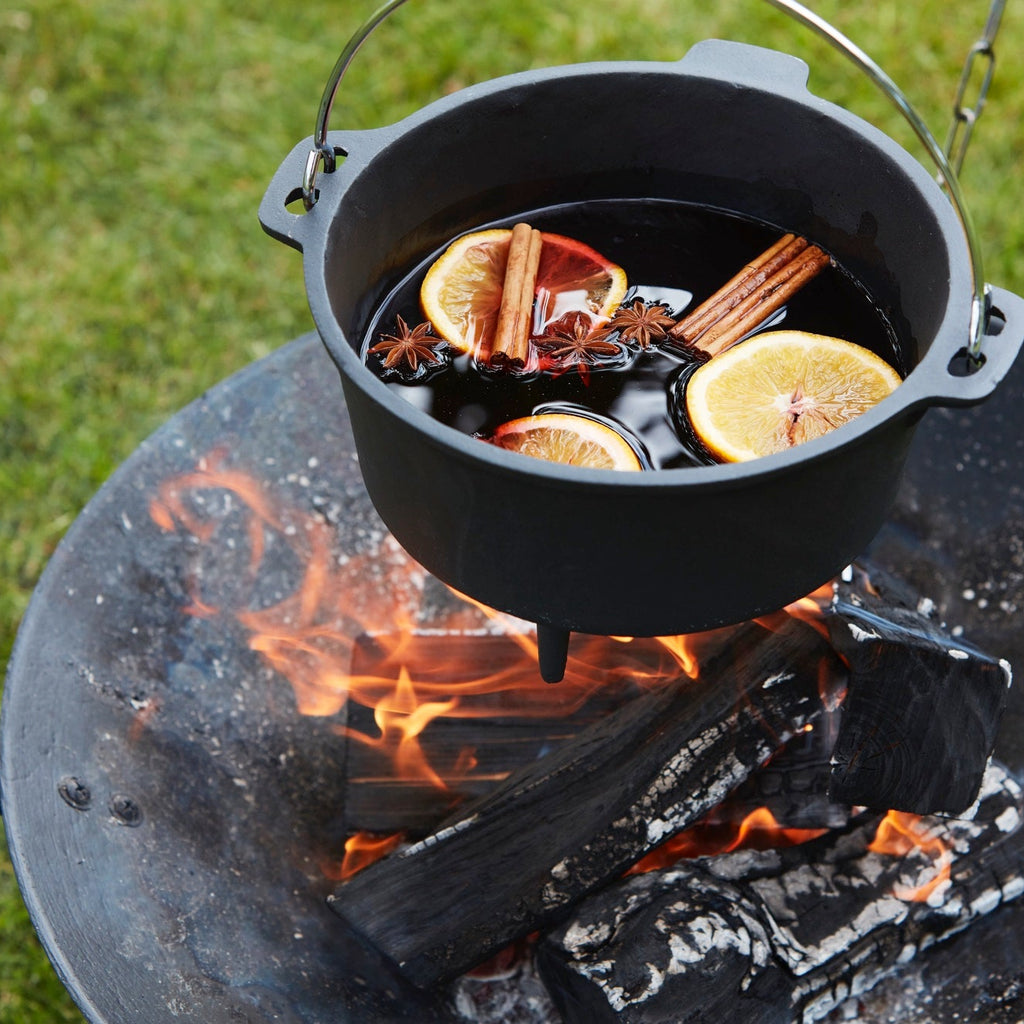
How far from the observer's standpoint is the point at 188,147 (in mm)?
3895

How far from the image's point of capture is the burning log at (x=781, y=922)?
1.71 metres

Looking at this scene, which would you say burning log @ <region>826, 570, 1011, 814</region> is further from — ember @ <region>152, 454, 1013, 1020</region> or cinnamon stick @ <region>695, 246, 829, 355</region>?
cinnamon stick @ <region>695, 246, 829, 355</region>

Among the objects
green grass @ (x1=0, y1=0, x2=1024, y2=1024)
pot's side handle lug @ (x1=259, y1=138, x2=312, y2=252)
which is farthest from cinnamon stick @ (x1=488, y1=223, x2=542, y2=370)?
green grass @ (x1=0, y1=0, x2=1024, y2=1024)

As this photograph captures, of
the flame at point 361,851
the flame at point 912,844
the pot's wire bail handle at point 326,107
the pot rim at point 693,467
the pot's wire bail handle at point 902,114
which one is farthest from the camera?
the flame at point 361,851

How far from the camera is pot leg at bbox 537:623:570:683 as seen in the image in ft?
5.48

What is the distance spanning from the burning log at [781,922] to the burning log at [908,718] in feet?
0.40

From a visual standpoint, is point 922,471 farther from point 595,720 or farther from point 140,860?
point 140,860

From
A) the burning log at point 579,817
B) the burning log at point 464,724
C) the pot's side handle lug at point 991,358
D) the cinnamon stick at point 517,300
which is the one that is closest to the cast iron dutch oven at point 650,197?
the pot's side handle lug at point 991,358

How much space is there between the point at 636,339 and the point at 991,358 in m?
0.53

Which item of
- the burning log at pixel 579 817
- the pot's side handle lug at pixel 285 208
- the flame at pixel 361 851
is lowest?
the flame at pixel 361 851

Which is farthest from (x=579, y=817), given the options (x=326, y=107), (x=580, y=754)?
(x=326, y=107)

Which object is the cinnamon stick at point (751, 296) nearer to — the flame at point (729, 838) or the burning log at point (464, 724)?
the burning log at point (464, 724)

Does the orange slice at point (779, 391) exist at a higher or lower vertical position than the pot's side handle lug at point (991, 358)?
lower

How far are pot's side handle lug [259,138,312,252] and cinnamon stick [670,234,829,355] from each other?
57 cm
